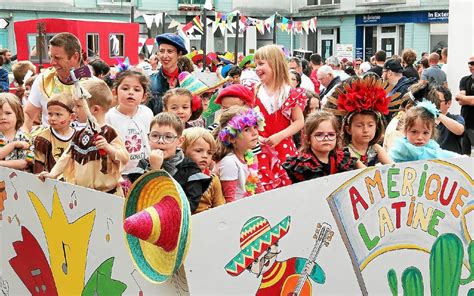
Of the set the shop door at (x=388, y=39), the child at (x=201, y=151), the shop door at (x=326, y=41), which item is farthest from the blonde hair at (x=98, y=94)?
the shop door at (x=326, y=41)

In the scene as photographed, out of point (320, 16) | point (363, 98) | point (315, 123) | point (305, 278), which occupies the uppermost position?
point (320, 16)

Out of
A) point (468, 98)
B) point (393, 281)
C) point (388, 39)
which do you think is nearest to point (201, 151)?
point (393, 281)

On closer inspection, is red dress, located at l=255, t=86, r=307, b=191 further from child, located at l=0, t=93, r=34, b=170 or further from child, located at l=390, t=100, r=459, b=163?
child, located at l=0, t=93, r=34, b=170

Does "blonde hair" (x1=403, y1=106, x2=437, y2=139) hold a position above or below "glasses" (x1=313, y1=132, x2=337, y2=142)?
above

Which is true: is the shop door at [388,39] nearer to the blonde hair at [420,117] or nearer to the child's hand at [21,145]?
the blonde hair at [420,117]

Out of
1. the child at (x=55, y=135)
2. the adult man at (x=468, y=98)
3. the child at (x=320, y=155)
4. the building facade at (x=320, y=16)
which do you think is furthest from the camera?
the building facade at (x=320, y=16)

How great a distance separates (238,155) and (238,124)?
8.8 inches

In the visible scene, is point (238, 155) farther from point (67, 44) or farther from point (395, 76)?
point (395, 76)

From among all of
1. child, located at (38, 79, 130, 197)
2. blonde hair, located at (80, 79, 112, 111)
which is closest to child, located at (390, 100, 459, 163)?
child, located at (38, 79, 130, 197)

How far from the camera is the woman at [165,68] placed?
244 inches

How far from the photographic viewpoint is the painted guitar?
3145mm

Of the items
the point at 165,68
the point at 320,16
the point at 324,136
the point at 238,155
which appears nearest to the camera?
the point at 324,136

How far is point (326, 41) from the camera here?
32.1 metres

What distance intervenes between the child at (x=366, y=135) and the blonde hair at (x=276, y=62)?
3.43 feet
